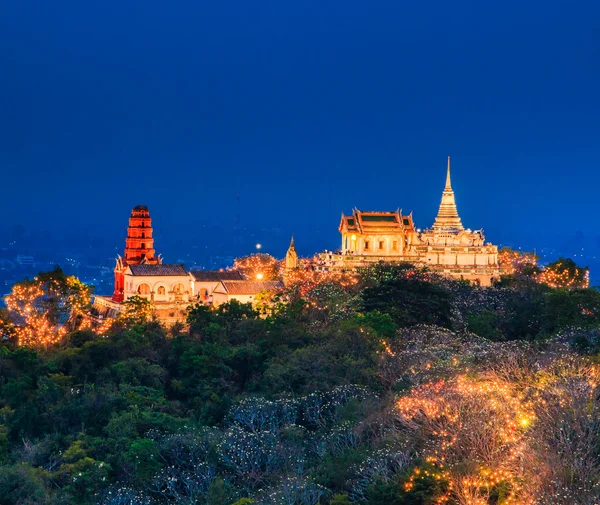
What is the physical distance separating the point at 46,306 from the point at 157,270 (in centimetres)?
940

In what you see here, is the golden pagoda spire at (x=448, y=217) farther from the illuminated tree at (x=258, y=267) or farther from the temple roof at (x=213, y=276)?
the temple roof at (x=213, y=276)

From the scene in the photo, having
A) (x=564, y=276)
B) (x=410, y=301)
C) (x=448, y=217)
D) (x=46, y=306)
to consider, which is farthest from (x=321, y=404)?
(x=448, y=217)

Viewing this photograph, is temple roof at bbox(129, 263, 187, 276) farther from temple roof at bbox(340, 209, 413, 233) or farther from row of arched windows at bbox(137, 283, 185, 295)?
temple roof at bbox(340, 209, 413, 233)

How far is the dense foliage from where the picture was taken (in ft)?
96.9

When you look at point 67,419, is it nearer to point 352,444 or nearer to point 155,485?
point 155,485

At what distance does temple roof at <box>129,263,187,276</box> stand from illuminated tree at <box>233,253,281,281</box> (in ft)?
14.6

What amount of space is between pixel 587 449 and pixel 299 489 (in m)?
7.29

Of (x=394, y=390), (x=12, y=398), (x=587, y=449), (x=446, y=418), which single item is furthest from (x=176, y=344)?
(x=587, y=449)

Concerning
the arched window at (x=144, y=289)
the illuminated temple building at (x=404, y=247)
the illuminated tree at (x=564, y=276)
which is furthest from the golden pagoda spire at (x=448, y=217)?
the arched window at (x=144, y=289)

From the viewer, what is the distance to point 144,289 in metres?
61.4

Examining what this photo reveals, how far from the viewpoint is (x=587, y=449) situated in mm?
28359

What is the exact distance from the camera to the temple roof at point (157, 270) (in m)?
61.4

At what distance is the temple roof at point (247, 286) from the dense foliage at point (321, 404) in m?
5.47

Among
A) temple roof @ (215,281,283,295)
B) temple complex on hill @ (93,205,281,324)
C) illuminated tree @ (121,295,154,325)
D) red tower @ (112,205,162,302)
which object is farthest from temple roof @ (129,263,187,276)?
red tower @ (112,205,162,302)
